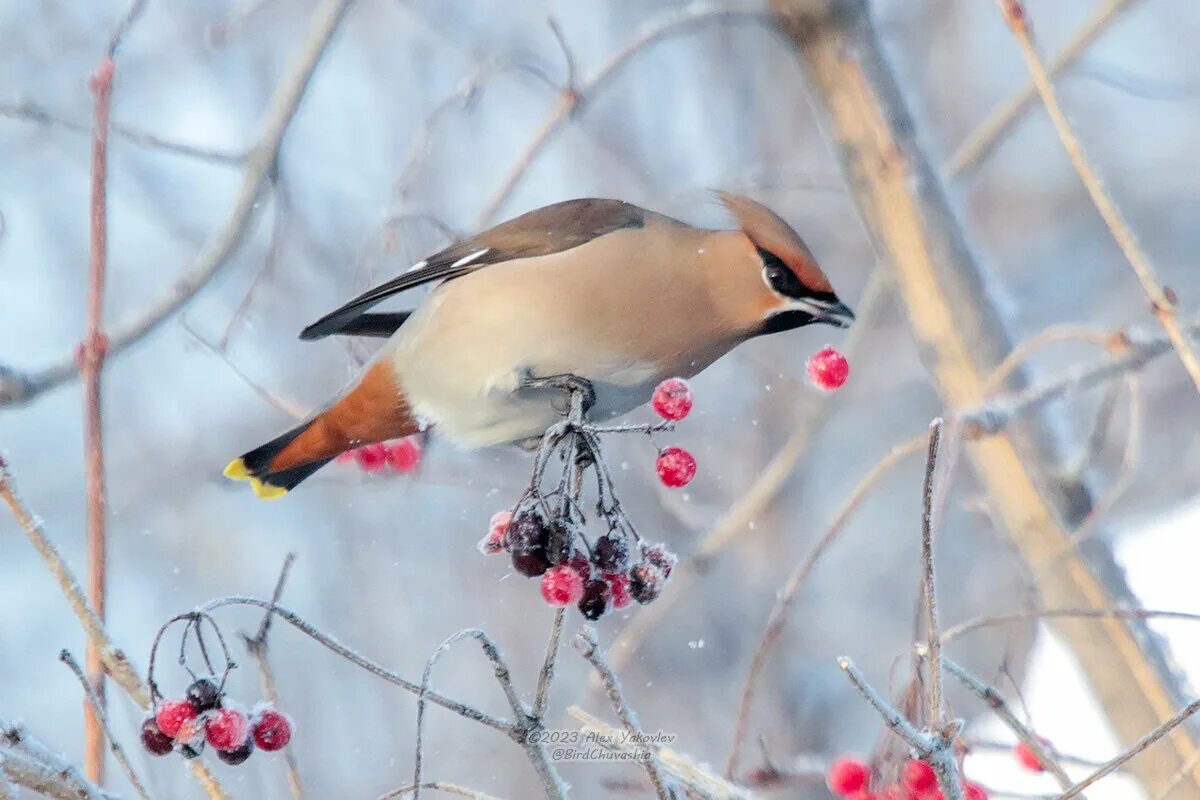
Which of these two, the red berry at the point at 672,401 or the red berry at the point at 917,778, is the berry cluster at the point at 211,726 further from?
the red berry at the point at 917,778

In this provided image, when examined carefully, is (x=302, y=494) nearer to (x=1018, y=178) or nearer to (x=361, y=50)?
(x=361, y=50)

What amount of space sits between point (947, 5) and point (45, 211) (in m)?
3.40

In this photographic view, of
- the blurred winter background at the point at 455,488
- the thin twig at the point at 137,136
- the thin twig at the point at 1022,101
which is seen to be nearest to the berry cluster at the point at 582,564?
the thin twig at the point at 137,136

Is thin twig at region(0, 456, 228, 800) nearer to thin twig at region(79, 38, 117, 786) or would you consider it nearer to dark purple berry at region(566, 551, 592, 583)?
thin twig at region(79, 38, 117, 786)

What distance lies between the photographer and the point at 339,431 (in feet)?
6.25

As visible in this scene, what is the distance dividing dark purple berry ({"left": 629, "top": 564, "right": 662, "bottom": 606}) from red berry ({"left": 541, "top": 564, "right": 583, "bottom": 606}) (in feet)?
0.20

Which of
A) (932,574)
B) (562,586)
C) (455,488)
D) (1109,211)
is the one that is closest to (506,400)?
(562,586)

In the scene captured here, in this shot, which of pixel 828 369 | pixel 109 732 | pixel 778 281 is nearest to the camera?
pixel 109 732

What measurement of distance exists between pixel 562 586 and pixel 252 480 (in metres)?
0.89

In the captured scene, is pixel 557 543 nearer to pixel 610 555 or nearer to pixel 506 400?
pixel 610 555

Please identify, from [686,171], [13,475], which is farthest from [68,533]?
[13,475]

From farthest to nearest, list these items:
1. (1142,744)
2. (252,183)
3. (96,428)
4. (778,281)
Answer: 1. (252,183)
2. (778,281)
3. (96,428)
4. (1142,744)

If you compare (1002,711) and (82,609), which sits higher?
(82,609)

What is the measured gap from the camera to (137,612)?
4.71 metres
